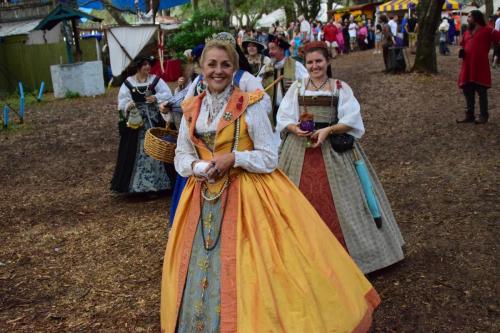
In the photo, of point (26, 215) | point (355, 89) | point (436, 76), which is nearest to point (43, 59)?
point (355, 89)

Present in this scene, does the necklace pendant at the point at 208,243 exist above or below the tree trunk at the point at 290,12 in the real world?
below

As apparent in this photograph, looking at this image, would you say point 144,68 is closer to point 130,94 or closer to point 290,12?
point 130,94

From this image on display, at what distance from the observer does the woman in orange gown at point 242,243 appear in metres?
2.82

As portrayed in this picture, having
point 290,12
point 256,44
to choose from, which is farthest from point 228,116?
point 290,12

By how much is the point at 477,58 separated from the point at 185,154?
7.33 m

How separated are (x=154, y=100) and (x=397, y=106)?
663 centimetres

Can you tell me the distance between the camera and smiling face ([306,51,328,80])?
167 inches

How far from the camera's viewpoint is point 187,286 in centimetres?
305

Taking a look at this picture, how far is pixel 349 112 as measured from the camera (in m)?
4.22

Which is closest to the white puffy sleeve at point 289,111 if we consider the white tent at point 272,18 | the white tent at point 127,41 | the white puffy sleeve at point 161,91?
the white puffy sleeve at point 161,91

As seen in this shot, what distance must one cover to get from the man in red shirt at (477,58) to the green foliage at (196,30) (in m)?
13.4

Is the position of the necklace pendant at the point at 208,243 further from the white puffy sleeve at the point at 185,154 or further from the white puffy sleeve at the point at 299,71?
the white puffy sleeve at the point at 299,71

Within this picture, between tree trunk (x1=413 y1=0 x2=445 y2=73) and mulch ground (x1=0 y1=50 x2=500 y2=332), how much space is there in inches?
144

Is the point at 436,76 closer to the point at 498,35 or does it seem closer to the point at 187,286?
the point at 498,35
